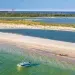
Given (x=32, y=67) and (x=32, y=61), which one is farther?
(x=32, y=61)

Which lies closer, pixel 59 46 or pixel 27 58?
pixel 27 58

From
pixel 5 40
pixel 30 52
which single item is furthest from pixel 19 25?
pixel 30 52

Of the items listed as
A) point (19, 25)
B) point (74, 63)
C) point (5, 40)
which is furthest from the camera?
point (19, 25)

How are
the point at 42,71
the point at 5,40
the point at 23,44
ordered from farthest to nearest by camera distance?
the point at 5,40 < the point at 23,44 < the point at 42,71

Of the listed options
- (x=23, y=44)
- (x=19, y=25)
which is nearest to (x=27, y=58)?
(x=23, y=44)

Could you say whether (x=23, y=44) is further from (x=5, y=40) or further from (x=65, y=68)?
(x=65, y=68)

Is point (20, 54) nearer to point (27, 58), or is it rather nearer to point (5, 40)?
point (27, 58)
